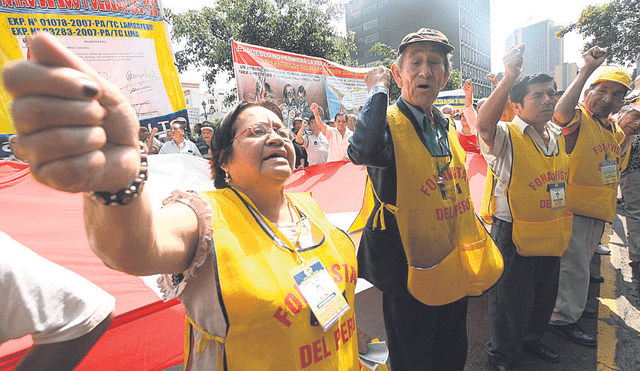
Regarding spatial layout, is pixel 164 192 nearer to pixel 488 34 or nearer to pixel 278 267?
pixel 278 267

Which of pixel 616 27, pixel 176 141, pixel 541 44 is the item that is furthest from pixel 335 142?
pixel 541 44

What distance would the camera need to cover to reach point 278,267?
1070 millimetres

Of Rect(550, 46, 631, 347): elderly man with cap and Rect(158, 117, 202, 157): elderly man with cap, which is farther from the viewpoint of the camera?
Rect(158, 117, 202, 157): elderly man with cap

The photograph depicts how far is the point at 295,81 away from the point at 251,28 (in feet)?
24.5

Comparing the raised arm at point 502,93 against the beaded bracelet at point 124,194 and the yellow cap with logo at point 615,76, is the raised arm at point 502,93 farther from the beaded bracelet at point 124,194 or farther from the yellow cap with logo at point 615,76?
the beaded bracelet at point 124,194

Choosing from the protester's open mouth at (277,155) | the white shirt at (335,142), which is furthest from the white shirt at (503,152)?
the white shirt at (335,142)

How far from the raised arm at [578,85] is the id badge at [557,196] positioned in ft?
2.84

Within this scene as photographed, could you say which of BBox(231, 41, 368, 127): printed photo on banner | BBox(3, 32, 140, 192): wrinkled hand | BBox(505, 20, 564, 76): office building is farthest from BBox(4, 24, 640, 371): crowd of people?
BBox(505, 20, 564, 76): office building

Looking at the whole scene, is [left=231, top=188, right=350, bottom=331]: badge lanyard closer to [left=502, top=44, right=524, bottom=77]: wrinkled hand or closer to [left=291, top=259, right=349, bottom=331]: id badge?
[left=291, top=259, right=349, bottom=331]: id badge

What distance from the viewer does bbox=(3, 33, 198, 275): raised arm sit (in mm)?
434

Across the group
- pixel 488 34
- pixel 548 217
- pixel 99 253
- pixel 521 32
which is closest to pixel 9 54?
pixel 99 253

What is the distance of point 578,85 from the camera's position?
2.75m

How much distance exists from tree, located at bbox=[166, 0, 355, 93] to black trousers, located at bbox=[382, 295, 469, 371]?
13720 millimetres

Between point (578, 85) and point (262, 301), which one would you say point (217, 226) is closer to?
point (262, 301)
